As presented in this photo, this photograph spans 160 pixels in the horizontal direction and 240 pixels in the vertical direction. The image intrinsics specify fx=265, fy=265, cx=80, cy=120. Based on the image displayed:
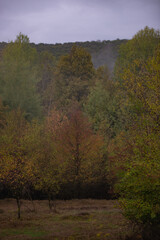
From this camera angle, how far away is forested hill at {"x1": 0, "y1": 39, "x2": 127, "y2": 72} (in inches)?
3541

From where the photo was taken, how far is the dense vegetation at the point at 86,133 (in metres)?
13.4

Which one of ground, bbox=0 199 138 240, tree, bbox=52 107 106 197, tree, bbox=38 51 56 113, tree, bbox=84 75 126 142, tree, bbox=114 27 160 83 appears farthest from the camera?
tree, bbox=38 51 56 113

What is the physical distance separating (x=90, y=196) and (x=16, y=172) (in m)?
17.4

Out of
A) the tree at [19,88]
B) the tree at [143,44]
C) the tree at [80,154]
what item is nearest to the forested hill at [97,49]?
the tree at [143,44]

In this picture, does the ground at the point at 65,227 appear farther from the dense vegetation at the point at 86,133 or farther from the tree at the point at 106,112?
the tree at the point at 106,112

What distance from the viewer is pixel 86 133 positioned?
34.3m

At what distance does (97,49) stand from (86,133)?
259 feet

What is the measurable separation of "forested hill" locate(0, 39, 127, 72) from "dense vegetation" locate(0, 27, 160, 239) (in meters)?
28.0

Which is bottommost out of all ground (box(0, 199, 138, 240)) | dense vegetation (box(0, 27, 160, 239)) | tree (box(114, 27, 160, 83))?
ground (box(0, 199, 138, 240))

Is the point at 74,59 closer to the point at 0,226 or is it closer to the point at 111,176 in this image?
the point at 111,176

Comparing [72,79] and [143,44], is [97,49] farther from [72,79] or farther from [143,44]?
[143,44]

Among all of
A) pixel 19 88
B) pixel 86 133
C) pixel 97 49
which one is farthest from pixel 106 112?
pixel 97 49

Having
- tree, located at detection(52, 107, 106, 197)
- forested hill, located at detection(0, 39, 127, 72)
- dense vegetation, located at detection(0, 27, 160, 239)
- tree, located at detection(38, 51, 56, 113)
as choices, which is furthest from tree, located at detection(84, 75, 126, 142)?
forested hill, located at detection(0, 39, 127, 72)

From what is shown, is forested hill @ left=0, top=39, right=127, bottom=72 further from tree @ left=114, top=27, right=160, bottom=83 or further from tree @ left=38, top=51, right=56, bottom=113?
tree @ left=114, top=27, right=160, bottom=83
